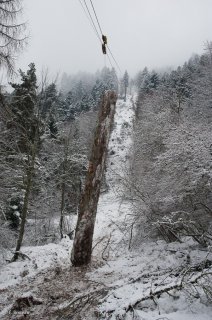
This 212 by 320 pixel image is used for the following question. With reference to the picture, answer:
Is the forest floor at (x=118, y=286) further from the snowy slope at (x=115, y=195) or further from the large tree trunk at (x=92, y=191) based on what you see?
the snowy slope at (x=115, y=195)

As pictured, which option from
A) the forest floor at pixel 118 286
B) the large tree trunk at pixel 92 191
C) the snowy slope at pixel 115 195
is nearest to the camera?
the forest floor at pixel 118 286

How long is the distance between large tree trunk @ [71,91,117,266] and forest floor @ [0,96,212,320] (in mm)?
451

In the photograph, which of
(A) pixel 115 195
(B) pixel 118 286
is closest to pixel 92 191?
(B) pixel 118 286

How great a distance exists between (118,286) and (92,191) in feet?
10.1

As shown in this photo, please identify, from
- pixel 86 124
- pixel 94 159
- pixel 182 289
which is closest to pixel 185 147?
pixel 94 159

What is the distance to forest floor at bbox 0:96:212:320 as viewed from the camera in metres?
4.17

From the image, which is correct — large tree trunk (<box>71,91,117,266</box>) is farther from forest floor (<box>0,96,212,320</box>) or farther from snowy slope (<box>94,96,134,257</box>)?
snowy slope (<box>94,96,134,257</box>)

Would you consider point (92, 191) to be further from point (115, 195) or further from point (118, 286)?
point (115, 195)

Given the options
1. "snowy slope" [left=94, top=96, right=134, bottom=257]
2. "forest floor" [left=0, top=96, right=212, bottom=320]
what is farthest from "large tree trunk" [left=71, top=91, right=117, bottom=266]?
"snowy slope" [left=94, top=96, right=134, bottom=257]

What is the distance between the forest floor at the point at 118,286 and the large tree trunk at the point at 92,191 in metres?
0.45

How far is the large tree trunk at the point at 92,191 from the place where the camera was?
7895 millimetres

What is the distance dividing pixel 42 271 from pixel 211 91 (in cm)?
1599

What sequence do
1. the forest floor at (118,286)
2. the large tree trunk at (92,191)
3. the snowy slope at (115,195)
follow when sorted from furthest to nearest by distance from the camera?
1. the snowy slope at (115,195)
2. the large tree trunk at (92,191)
3. the forest floor at (118,286)

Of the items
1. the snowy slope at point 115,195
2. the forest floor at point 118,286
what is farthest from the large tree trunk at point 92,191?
the snowy slope at point 115,195
